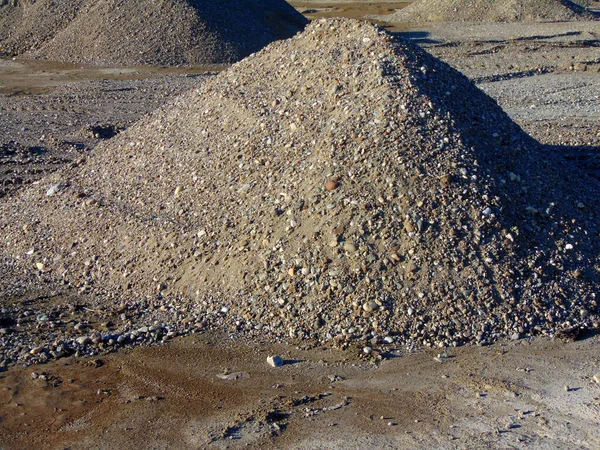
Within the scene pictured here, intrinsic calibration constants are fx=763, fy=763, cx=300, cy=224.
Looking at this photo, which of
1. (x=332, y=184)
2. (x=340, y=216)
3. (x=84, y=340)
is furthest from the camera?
(x=332, y=184)

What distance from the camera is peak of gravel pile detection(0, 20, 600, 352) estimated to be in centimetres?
587

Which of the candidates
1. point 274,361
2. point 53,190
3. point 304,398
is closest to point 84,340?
point 274,361

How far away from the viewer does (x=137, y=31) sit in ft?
65.1

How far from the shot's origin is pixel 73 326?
6164 mm

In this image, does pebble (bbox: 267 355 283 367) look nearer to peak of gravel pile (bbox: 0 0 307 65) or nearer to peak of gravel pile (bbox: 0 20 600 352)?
peak of gravel pile (bbox: 0 20 600 352)

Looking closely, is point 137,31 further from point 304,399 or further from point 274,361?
point 304,399

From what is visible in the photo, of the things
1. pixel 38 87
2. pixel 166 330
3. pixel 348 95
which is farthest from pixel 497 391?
pixel 38 87

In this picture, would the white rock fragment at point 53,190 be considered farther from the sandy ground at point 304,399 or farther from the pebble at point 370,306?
the pebble at point 370,306

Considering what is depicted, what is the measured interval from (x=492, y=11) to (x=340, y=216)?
22.9 meters

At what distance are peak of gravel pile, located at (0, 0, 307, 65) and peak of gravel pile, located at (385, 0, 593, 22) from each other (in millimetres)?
7923

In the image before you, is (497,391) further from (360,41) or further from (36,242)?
(36,242)

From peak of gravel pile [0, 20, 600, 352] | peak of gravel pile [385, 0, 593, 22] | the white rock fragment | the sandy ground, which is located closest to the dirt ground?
the sandy ground

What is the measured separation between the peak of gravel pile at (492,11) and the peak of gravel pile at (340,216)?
20.2 m

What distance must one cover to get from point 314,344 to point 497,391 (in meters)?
1.38
